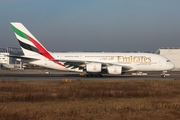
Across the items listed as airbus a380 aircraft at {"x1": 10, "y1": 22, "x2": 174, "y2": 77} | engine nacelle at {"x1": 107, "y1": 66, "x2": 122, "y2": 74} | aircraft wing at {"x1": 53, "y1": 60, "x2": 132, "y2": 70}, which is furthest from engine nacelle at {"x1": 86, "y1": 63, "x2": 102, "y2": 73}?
engine nacelle at {"x1": 107, "y1": 66, "x2": 122, "y2": 74}

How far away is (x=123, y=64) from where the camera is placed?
43.8 m

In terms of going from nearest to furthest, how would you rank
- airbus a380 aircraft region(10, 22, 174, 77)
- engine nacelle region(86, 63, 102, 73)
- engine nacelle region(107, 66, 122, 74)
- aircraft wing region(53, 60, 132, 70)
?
engine nacelle region(107, 66, 122, 74), engine nacelle region(86, 63, 102, 73), aircraft wing region(53, 60, 132, 70), airbus a380 aircraft region(10, 22, 174, 77)

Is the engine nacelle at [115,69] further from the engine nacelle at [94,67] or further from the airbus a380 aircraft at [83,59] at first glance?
the engine nacelle at [94,67]

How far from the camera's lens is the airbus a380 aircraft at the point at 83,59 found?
4341cm

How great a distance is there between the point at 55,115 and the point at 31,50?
33197mm

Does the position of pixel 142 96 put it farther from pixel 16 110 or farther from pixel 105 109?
pixel 16 110

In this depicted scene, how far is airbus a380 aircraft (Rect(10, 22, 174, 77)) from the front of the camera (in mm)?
43406

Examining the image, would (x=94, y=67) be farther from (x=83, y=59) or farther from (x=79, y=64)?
(x=83, y=59)

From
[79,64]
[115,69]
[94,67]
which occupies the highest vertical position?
[79,64]

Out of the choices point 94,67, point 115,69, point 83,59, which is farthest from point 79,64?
point 115,69

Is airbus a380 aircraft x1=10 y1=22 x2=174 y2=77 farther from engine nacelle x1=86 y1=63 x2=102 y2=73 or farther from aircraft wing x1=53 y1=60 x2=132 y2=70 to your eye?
engine nacelle x1=86 y1=63 x2=102 y2=73

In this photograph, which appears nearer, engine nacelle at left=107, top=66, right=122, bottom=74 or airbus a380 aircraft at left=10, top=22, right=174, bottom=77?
engine nacelle at left=107, top=66, right=122, bottom=74

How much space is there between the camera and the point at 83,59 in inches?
1748

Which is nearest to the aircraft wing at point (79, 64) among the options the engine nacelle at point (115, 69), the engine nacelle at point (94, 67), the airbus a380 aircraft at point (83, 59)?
the airbus a380 aircraft at point (83, 59)
